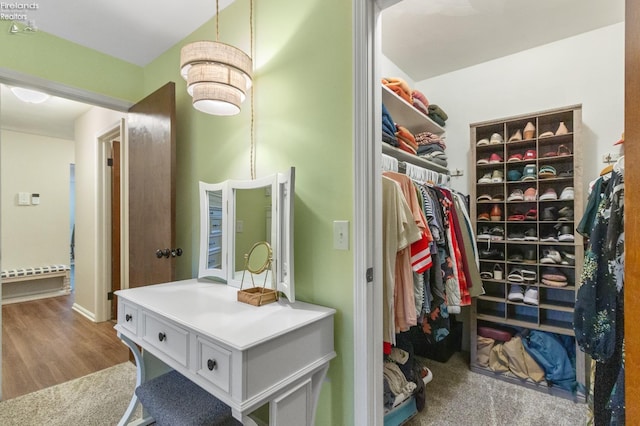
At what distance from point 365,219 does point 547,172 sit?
6.01 feet

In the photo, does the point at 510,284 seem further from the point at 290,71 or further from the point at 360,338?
the point at 290,71

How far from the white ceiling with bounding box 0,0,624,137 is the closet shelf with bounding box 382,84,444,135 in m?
0.51

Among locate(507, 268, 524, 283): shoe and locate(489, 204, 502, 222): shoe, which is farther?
locate(489, 204, 502, 222): shoe

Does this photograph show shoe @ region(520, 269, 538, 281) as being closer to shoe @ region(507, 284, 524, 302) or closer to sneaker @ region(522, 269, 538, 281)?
sneaker @ region(522, 269, 538, 281)

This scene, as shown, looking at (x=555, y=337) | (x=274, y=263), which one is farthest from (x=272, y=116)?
(x=555, y=337)

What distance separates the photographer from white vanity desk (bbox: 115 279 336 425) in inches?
37.6

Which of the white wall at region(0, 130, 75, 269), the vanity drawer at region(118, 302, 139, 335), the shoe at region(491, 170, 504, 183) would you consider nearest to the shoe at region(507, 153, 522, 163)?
the shoe at region(491, 170, 504, 183)

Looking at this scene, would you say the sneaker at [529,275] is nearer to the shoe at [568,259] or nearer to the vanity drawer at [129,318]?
the shoe at [568,259]

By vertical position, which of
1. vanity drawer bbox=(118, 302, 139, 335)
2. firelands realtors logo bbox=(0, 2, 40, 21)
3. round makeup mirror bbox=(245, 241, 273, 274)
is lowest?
vanity drawer bbox=(118, 302, 139, 335)

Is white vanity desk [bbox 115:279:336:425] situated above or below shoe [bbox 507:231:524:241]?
below

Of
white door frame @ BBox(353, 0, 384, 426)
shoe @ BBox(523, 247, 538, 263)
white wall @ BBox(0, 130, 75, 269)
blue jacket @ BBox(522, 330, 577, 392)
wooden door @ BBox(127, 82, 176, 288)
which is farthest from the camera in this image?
white wall @ BBox(0, 130, 75, 269)

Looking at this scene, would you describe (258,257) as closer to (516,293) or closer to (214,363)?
(214,363)

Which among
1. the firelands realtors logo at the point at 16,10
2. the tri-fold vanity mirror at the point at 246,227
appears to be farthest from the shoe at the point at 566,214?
the firelands realtors logo at the point at 16,10

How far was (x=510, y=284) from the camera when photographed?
239cm
